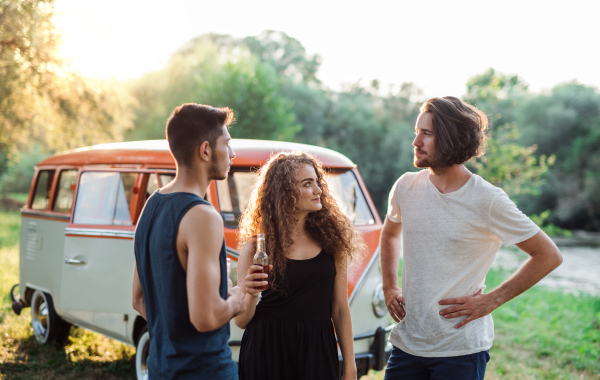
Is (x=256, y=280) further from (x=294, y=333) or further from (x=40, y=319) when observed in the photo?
(x=40, y=319)

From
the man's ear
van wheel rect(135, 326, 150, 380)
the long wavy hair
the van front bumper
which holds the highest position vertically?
the man's ear

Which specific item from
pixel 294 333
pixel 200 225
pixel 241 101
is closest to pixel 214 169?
pixel 200 225

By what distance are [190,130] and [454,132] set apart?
1346 millimetres

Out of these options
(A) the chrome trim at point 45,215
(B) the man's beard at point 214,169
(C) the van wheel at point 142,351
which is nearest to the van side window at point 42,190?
(A) the chrome trim at point 45,215

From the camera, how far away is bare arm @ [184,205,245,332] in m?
1.86

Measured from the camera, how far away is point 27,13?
12.2 m

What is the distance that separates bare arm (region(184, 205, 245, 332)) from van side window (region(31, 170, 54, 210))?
522 cm

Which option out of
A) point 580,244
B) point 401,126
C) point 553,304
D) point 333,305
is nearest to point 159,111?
point 401,126

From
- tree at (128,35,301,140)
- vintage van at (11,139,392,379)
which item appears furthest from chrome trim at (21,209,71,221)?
tree at (128,35,301,140)

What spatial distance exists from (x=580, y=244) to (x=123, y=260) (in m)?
24.0

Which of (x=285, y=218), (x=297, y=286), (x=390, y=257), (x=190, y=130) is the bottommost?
(x=297, y=286)

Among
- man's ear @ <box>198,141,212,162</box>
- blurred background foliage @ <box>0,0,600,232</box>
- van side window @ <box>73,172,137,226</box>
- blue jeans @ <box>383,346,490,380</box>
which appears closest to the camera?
man's ear @ <box>198,141,212,162</box>

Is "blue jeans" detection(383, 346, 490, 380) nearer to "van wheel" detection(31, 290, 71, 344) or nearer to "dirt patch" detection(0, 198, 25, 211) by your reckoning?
"van wheel" detection(31, 290, 71, 344)

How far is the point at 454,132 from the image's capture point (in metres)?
2.57
